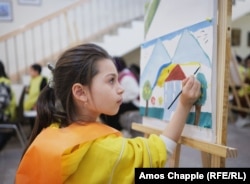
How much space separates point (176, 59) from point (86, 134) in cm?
49

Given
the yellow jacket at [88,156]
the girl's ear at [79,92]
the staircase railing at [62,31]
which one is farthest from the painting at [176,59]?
the staircase railing at [62,31]

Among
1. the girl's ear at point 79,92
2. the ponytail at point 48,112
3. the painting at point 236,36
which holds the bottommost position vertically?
the ponytail at point 48,112

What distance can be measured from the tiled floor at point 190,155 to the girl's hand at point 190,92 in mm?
1247

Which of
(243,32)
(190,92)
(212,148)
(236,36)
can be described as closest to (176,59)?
(190,92)

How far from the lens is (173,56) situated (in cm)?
117

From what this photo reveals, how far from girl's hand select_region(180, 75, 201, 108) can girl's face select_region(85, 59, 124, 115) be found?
0.21 meters

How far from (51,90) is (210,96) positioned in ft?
1.71

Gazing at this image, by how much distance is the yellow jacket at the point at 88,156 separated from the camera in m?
0.80

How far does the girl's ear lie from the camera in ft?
2.94

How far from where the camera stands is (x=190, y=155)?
2.42m

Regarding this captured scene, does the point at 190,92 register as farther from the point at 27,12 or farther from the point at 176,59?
the point at 27,12

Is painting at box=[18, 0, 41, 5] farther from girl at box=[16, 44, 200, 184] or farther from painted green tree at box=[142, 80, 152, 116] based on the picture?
girl at box=[16, 44, 200, 184]

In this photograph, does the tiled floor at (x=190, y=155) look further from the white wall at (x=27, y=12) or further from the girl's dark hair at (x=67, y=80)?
the white wall at (x=27, y=12)

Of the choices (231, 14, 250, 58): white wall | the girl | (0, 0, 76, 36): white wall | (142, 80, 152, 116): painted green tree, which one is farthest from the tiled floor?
(0, 0, 76, 36): white wall
